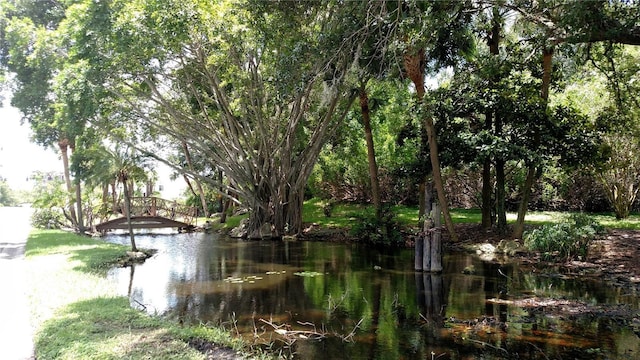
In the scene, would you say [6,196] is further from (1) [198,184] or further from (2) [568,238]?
(2) [568,238]

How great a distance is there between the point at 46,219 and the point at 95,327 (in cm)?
2674

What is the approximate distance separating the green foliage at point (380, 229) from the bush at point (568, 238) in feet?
22.6

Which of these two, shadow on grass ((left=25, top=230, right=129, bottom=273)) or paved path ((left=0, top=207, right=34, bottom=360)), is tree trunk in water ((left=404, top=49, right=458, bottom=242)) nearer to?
shadow on grass ((left=25, top=230, right=129, bottom=273))

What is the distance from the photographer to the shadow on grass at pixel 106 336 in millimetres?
6184

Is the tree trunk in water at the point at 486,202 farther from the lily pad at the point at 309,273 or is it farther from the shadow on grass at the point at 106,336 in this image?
the shadow on grass at the point at 106,336

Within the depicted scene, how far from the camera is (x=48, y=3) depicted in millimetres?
25281

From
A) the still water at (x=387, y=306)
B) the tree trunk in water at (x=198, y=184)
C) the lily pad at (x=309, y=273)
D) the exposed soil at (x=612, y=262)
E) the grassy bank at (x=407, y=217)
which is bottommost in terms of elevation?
the still water at (x=387, y=306)

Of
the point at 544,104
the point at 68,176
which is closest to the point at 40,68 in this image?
the point at 68,176

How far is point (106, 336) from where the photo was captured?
22.8 feet

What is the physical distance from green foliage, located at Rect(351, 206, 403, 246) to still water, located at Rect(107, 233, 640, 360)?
12.8 ft

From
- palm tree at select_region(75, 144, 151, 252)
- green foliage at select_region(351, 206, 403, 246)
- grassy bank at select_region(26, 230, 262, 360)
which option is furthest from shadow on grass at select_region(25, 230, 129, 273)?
green foliage at select_region(351, 206, 403, 246)

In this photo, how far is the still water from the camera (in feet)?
25.0

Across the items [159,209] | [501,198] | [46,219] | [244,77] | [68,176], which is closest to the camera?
[501,198]

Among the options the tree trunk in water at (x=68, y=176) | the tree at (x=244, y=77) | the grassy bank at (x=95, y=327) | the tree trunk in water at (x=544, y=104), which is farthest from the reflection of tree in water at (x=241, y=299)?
the tree trunk in water at (x=68, y=176)
